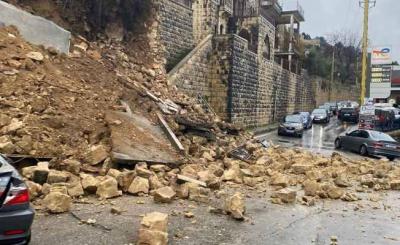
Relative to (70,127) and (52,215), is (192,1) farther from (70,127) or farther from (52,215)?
(52,215)

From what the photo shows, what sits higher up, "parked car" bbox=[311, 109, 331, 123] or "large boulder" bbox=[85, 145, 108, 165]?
"large boulder" bbox=[85, 145, 108, 165]

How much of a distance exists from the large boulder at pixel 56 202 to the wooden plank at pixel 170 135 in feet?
17.8

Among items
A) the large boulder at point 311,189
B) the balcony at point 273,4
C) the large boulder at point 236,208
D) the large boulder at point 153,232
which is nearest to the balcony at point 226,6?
the balcony at point 273,4

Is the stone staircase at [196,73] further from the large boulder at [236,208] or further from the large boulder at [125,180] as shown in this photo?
the large boulder at [236,208]

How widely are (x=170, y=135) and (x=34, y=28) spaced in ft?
18.1

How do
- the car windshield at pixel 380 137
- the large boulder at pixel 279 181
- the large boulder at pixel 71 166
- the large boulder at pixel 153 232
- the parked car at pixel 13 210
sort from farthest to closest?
the car windshield at pixel 380 137 → the large boulder at pixel 279 181 → the large boulder at pixel 71 166 → the large boulder at pixel 153 232 → the parked car at pixel 13 210

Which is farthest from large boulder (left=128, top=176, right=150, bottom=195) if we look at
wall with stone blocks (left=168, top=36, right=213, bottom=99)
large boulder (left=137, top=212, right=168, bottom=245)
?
wall with stone blocks (left=168, top=36, right=213, bottom=99)

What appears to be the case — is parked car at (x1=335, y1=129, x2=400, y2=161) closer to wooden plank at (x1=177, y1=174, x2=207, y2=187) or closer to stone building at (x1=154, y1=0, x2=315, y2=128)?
stone building at (x1=154, y1=0, x2=315, y2=128)

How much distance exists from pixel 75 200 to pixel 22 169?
1.31 m

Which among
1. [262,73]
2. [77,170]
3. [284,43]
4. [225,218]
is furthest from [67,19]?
[284,43]

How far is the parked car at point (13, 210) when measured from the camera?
174 inches

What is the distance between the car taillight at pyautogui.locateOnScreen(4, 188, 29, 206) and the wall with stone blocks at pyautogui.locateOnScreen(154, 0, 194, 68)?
20305 millimetres

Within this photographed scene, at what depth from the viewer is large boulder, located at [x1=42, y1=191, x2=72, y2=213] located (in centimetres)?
721

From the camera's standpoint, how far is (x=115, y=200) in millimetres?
8398
